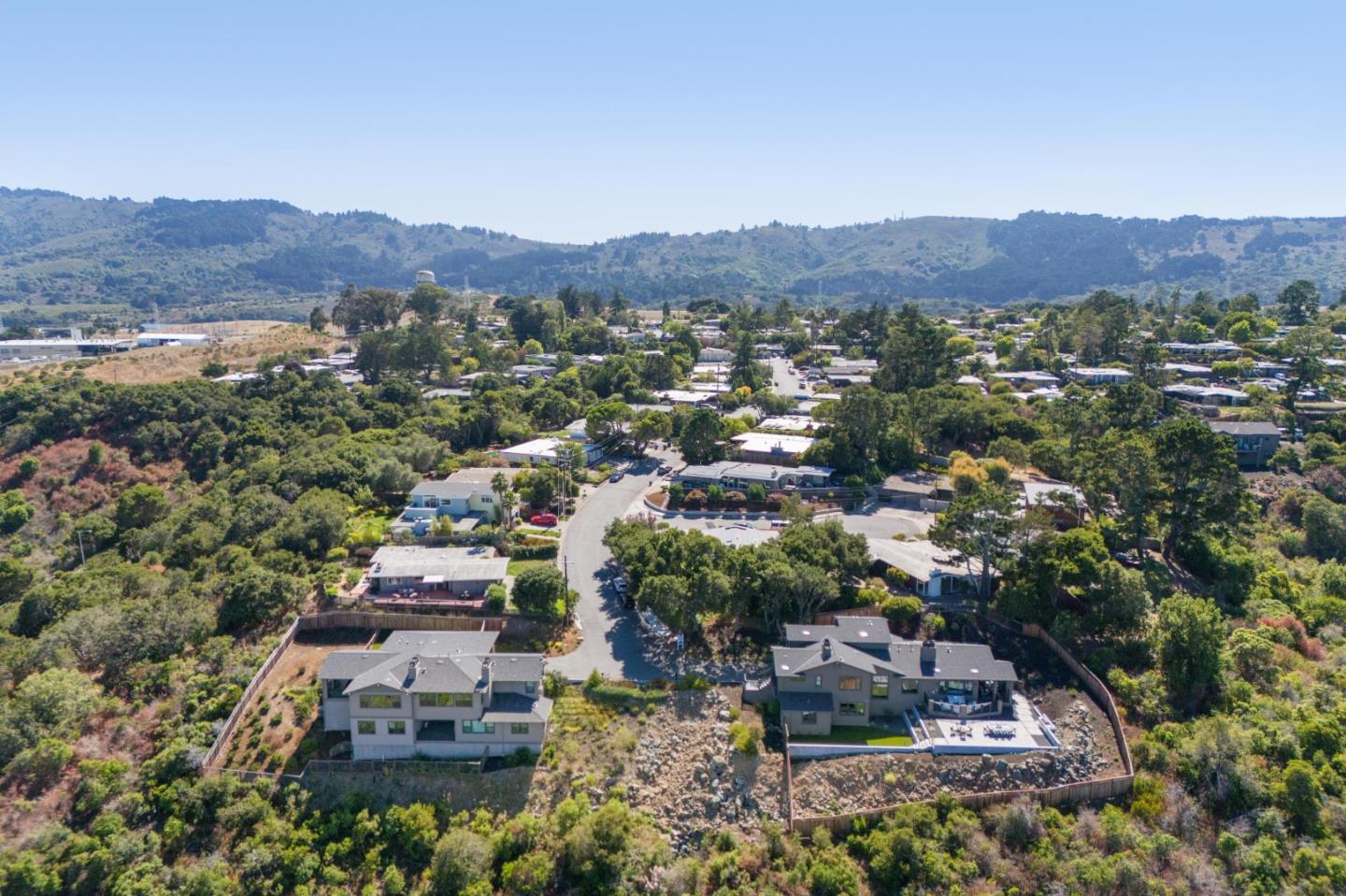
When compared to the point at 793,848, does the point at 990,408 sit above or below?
above

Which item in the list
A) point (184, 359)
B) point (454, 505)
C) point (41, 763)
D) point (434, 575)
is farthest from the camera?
point (184, 359)

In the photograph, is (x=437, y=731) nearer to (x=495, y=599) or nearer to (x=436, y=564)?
(x=495, y=599)

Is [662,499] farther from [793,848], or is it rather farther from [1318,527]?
[1318,527]

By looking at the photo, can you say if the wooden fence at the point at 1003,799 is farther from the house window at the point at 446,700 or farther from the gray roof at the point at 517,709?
the house window at the point at 446,700

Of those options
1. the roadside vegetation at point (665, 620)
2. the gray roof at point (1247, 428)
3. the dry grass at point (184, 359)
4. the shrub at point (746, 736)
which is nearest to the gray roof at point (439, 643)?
the roadside vegetation at point (665, 620)

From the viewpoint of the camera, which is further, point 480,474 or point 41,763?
point 480,474

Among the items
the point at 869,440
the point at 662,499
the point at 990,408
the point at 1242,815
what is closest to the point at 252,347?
the point at 662,499

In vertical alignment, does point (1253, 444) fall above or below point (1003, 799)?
above

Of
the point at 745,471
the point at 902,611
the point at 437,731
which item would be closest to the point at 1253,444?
the point at 745,471

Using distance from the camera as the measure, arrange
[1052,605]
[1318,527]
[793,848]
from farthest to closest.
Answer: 1. [1318,527]
2. [1052,605]
3. [793,848]
